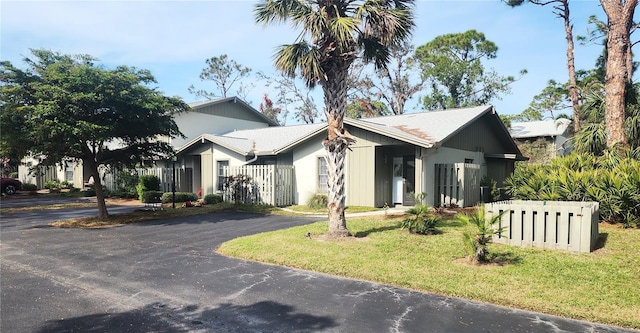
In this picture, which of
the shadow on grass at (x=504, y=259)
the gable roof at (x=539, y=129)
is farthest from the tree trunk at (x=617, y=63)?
the gable roof at (x=539, y=129)

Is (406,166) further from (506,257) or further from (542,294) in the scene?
(542,294)

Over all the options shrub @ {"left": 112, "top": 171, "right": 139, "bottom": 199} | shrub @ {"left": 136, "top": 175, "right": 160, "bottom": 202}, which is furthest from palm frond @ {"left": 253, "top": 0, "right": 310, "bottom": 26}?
shrub @ {"left": 112, "top": 171, "right": 139, "bottom": 199}

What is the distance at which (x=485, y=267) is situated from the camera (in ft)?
22.3

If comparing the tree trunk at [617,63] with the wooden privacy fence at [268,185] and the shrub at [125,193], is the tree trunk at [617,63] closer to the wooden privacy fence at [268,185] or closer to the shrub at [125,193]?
the wooden privacy fence at [268,185]

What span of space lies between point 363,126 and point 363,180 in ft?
7.34

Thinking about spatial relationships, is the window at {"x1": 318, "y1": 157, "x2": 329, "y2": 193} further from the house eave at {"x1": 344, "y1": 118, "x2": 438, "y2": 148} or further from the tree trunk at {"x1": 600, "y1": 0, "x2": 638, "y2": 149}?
the tree trunk at {"x1": 600, "y1": 0, "x2": 638, "y2": 149}

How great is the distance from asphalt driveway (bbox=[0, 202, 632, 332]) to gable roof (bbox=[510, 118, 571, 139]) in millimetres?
33864

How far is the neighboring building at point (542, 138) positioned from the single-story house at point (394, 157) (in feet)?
44.3

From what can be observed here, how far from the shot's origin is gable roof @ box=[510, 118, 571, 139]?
34250 millimetres

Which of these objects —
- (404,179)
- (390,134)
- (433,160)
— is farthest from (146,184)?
(433,160)

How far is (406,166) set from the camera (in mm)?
16094

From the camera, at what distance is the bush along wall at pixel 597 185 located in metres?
9.37

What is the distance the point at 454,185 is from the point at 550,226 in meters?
7.50

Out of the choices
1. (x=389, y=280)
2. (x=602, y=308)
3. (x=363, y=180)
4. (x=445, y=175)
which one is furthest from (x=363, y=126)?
(x=602, y=308)
